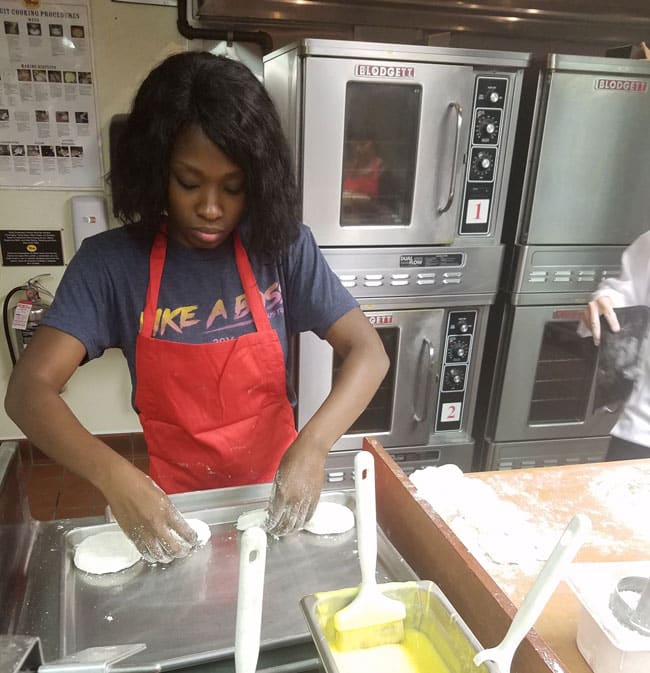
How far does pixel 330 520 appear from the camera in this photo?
0.91 m

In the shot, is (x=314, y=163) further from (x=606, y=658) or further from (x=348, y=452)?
(x=606, y=658)

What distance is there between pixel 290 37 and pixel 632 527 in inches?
80.2

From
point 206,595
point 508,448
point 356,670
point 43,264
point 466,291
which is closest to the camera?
point 356,670

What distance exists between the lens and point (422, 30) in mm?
2295

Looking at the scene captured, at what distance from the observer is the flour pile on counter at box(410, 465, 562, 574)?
918 millimetres

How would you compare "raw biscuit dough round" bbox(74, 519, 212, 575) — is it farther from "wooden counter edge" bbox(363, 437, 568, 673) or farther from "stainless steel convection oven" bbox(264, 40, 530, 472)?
"stainless steel convection oven" bbox(264, 40, 530, 472)

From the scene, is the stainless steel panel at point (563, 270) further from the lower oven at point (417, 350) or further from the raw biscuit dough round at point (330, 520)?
the raw biscuit dough round at point (330, 520)

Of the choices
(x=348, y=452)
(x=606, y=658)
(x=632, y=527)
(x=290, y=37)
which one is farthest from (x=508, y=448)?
(x=290, y=37)

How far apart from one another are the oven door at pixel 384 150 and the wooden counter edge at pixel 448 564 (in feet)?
3.38

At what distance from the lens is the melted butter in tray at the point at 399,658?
641mm

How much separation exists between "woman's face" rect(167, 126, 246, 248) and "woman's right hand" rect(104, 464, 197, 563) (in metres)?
0.42

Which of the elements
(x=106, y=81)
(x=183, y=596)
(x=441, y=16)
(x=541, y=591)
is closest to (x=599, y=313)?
(x=541, y=591)

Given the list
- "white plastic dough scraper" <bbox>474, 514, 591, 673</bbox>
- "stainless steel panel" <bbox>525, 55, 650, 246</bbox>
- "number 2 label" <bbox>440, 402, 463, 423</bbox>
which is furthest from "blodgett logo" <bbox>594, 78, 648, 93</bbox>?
"white plastic dough scraper" <bbox>474, 514, 591, 673</bbox>

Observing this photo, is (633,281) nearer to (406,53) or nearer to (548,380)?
(548,380)
